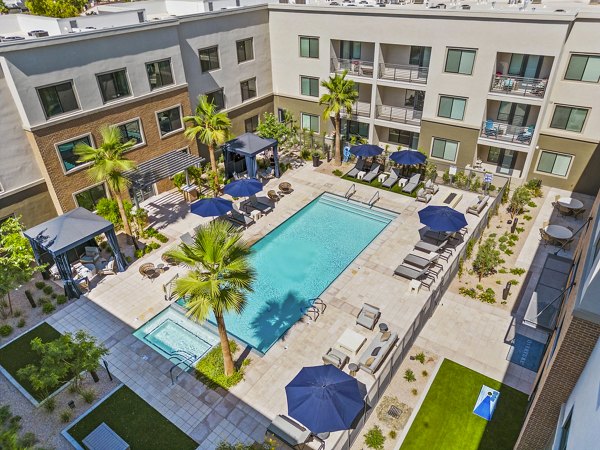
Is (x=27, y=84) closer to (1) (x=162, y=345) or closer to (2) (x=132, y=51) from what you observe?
(2) (x=132, y=51)

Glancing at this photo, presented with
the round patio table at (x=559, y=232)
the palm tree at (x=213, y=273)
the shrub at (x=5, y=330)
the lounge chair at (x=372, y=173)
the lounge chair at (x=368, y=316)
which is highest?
the palm tree at (x=213, y=273)

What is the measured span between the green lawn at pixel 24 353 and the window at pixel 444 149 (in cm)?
2946

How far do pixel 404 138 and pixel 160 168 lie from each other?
20.9 metres

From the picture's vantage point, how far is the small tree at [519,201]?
28.8 meters

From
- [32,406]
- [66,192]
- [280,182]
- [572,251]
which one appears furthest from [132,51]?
[572,251]

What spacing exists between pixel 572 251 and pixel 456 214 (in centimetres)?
798

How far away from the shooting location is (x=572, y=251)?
25875mm

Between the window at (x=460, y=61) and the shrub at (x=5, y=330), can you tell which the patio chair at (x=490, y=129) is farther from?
the shrub at (x=5, y=330)

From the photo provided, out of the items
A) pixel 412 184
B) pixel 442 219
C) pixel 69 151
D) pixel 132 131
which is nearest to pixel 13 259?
pixel 69 151

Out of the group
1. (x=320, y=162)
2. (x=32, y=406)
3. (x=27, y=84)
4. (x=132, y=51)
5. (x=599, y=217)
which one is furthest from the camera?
(x=320, y=162)

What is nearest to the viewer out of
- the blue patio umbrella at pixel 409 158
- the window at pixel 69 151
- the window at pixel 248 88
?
the window at pixel 69 151

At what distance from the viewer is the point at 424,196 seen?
102ft

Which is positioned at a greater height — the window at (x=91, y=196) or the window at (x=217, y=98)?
the window at (x=217, y=98)

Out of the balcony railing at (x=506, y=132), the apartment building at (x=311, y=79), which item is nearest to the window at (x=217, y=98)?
the apartment building at (x=311, y=79)
